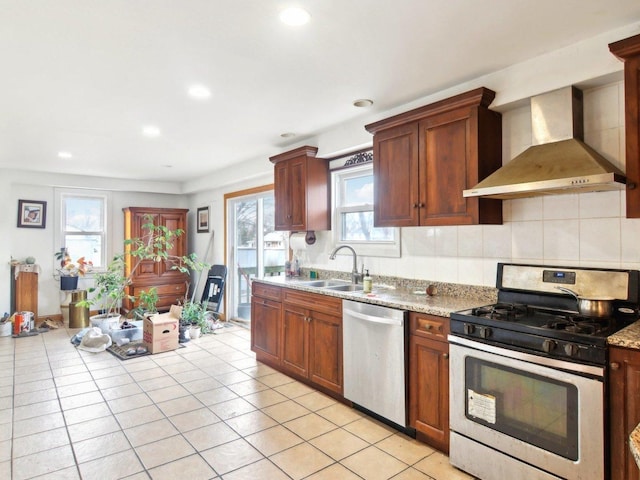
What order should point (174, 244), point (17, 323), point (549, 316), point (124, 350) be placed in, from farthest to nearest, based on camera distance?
point (174, 244) → point (17, 323) → point (124, 350) → point (549, 316)

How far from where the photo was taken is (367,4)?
6.02 feet

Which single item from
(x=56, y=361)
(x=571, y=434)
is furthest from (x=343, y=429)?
(x=56, y=361)

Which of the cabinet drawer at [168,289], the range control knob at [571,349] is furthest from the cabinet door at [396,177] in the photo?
the cabinet drawer at [168,289]

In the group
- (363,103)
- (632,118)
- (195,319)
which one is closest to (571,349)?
(632,118)

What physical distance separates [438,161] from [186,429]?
260cm

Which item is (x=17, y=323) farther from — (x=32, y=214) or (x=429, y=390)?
(x=429, y=390)

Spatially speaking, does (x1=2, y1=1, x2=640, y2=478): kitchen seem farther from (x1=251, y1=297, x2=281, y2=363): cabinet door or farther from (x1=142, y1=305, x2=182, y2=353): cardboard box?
(x1=142, y1=305, x2=182, y2=353): cardboard box

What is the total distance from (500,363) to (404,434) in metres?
0.99

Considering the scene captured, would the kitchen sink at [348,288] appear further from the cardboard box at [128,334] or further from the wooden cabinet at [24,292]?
the wooden cabinet at [24,292]

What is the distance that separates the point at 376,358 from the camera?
110 inches

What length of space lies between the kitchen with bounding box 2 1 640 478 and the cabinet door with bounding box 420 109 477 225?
0.93ft

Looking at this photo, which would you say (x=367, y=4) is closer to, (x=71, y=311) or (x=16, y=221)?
(x=71, y=311)

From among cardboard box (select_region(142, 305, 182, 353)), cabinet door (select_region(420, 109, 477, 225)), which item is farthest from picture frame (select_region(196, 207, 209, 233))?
cabinet door (select_region(420, 109, 477, 225))

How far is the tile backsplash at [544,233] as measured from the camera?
220 centimetres
